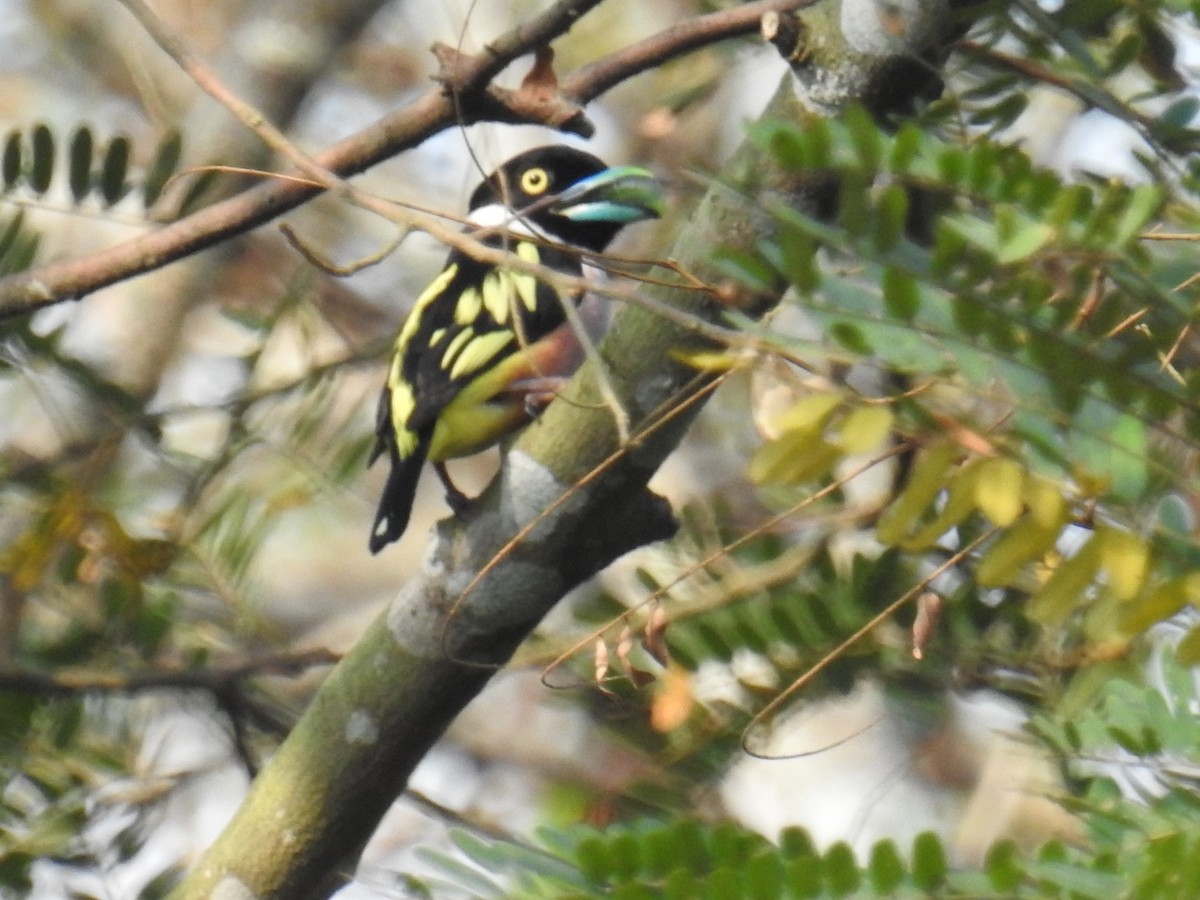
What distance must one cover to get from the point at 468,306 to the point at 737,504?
123cm

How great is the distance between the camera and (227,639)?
11.4ft

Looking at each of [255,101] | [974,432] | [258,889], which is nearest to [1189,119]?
[974,432]

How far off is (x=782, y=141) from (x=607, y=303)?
166 cm

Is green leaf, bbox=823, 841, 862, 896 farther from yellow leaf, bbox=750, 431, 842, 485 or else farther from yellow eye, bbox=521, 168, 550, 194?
yellow eye, bbox=521, 168, 550, 194

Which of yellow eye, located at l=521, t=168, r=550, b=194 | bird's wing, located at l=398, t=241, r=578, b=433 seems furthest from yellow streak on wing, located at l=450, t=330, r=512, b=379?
yellow eye, located at l=521, t=168, r=550, b=194

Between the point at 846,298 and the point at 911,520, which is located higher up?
the point at 846,298

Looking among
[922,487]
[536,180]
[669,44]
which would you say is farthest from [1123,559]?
[536,180]

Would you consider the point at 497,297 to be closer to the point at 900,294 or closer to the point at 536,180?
the point at 536,180

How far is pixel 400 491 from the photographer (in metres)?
2.76

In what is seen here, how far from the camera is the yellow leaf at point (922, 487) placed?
3.78 feet

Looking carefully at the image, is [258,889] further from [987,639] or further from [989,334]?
[989,334]

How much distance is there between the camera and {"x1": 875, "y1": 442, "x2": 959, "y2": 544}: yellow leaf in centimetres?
115

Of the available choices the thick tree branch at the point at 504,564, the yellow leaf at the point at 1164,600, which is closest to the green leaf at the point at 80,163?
the thick tree branch at the point at 504,564

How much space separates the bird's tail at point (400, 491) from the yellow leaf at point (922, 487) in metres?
1.64
